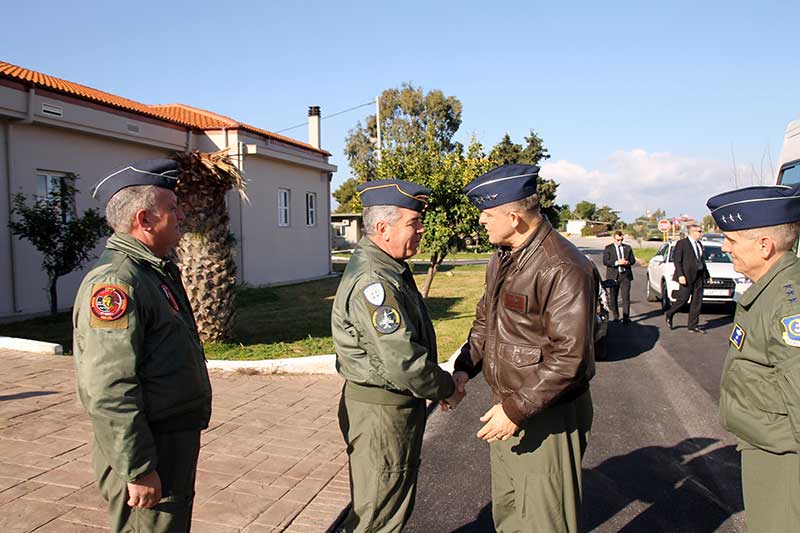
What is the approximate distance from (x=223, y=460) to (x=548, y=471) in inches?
111

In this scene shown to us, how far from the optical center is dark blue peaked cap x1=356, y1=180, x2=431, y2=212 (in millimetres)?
3043

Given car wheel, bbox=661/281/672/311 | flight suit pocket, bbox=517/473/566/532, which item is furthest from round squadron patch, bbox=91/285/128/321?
car wheel, bbox=661/281/672/311

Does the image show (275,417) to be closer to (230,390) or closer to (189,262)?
(230,390)

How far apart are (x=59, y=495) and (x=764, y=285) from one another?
13.7 feet

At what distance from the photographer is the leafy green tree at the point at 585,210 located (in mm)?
104062

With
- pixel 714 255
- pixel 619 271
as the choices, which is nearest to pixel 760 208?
pixel 619 271

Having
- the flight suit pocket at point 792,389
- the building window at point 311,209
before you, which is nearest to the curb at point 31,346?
the flight suit pocket at point 792,389

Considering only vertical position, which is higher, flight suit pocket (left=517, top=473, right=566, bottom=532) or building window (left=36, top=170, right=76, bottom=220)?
building window (left=36, top=170, right=76, bottom=220)

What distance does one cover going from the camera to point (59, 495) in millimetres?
3840

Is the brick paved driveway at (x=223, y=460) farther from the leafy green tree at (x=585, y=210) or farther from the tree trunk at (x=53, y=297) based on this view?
the leafy green tree at (x=585, y=210)

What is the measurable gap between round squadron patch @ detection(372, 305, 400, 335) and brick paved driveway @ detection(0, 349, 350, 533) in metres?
1.69

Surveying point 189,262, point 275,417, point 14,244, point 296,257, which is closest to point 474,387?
point 275,417

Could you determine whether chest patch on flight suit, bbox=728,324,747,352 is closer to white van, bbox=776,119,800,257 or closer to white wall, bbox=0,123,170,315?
white van, bbox=776,119,800,257

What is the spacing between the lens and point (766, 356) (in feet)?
7.61
